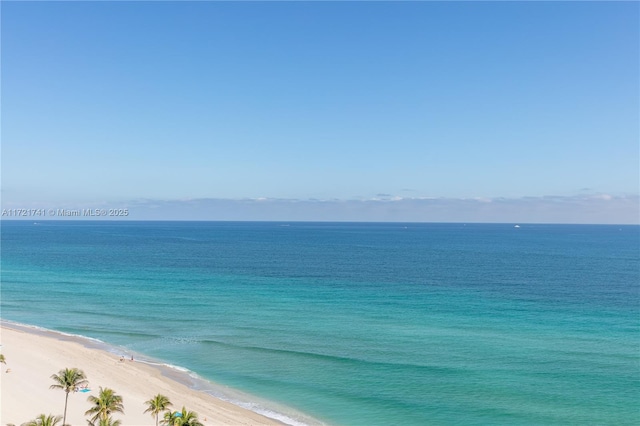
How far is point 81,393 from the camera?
44.4 meters

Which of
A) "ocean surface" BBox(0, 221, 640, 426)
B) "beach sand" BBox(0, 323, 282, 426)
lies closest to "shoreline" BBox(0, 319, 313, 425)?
"beach sand" BBox(0, 323, 282, 426)

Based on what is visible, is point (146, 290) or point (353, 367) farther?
point (146, 290)

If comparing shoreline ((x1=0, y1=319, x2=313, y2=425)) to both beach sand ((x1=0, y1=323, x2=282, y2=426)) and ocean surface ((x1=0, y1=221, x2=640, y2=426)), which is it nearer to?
beach sand ((x1=0, y1=323, x2=282, y2=426))

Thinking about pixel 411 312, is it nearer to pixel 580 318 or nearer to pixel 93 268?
pixel 580 318

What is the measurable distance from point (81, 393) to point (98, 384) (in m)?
2.80

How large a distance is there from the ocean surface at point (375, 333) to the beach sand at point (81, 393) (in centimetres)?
291

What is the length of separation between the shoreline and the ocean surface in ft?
4.28

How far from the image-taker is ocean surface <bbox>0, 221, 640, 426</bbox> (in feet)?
142

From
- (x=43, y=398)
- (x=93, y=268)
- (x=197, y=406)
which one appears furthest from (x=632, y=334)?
(x=93, y=268)

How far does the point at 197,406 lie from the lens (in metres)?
41.8

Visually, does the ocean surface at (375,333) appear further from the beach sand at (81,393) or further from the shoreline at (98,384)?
A: the beach sand at (81,393)

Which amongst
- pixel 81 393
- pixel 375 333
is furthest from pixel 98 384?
pixel 375 333

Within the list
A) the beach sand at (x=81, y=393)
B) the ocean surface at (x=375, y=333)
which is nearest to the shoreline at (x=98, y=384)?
the beach sand at (x=81, y=393)

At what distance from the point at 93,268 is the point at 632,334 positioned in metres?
122
